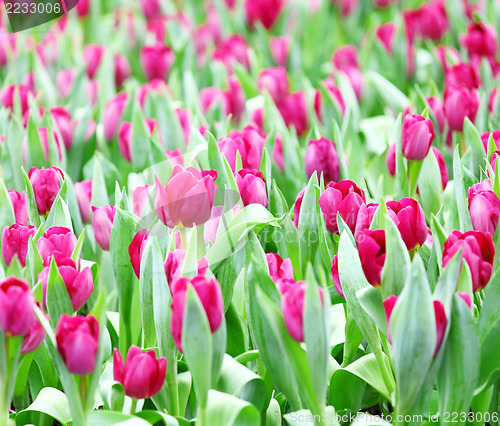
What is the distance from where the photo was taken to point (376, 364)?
107 cm

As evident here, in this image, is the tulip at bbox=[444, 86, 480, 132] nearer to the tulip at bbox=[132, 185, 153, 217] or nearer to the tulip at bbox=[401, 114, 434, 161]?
the tulip at bbox=[401, 114, 434, 161]

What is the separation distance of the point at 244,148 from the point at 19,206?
41cm

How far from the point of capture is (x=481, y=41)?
226 cm

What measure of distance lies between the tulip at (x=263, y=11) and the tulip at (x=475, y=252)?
2.06 m

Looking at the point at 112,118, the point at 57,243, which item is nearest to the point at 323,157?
the point at 57,243

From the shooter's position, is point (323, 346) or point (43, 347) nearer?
point (323, 346)

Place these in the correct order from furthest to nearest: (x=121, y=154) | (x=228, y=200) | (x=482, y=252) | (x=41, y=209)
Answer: (x=121, y=154)
(x=41, y=209)
(x=228, y=200)
(x=482, y=252)

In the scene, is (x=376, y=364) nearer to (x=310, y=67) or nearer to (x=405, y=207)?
(x=405, y=207)

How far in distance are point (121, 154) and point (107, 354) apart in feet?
2.41

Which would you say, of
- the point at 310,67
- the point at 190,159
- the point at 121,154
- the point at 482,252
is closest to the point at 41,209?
the point at 190,159

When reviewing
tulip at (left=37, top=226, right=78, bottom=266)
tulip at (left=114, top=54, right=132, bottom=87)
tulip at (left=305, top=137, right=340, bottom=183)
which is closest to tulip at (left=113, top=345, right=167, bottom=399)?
tulip at (left=37, top=226, right=78, bottom=266)

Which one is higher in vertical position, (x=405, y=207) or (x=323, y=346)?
(x=405, y=207)

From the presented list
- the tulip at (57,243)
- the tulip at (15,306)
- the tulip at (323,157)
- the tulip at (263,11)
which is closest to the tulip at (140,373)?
the tulip at (15,306)

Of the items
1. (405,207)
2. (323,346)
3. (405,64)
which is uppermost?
(405,64)
